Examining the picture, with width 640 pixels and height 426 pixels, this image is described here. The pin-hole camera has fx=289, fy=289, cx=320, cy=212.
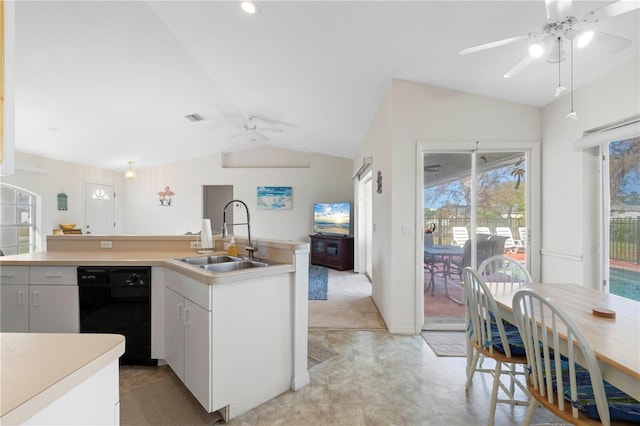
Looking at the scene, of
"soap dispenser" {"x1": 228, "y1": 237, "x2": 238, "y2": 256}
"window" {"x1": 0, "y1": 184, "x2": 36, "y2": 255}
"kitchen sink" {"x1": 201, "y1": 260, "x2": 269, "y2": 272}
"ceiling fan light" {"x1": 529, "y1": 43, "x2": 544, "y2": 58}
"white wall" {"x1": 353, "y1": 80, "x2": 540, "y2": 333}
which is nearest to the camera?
"ceiling fan light" {"x1": 529, "y1": 43, "x2": 544, "y2": 58}

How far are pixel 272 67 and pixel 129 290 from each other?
252 cm

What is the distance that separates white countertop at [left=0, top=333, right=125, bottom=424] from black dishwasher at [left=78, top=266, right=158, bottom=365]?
→ 1.45 metres

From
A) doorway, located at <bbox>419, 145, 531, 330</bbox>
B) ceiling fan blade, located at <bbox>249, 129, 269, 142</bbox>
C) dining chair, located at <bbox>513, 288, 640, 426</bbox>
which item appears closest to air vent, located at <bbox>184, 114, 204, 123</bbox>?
ceiling fan blade, located at <bbox>249, 129, 269, 142</bbox>

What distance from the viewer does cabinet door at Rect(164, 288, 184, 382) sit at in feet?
6.41

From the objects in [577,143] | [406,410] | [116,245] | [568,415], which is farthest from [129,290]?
[577,143]

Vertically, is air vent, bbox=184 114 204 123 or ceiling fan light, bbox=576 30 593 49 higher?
air vent, bbox=184 114 204 123

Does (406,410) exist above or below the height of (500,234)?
below

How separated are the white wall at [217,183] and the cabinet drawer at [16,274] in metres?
4.71

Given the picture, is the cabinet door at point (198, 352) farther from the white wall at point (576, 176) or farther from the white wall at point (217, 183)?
the white wall at point (217, 183)

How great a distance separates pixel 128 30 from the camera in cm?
271

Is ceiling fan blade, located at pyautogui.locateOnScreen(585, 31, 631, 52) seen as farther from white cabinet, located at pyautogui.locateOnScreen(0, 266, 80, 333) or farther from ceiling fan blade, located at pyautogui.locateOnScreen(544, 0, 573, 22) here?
white cabinet, located at pyautogui.locateOnScreen(0, 266, 80, 333)

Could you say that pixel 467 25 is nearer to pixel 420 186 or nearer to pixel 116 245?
pixel 420 186

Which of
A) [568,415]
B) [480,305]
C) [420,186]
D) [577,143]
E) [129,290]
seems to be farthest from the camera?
[420,186]

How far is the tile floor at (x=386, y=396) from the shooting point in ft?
5.78
